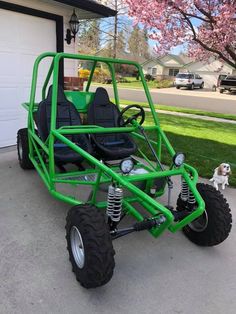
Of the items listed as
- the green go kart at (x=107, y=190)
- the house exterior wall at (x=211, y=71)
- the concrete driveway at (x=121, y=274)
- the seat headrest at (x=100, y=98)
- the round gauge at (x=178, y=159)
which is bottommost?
the concrete driveway at (x=121, y=274)

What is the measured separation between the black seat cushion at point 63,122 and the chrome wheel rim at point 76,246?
1.10 metres

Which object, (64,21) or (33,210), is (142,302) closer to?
(33,210)

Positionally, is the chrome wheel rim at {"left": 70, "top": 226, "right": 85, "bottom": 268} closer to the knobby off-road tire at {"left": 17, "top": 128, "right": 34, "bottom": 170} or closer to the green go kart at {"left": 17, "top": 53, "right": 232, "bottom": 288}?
the green go kart at {"left": 17, "top": 53, "right": 232, "bottom": 288}

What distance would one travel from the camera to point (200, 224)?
269 centimetres

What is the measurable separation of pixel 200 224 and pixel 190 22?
5.16 m

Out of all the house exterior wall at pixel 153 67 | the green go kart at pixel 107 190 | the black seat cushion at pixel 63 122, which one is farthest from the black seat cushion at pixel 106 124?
the house exterior wall at pixel 153 67

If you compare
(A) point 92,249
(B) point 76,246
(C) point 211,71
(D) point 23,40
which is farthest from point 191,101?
(C) point 211,71

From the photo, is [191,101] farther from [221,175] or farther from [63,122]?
[63,122]

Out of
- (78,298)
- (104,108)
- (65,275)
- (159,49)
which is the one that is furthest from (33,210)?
(159,49)

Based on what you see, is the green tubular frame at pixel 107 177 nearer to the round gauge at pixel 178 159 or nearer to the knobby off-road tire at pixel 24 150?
the round gauge at pixel 178 159

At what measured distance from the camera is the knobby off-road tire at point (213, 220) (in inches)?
98.7

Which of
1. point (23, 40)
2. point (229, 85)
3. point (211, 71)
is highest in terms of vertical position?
point (211, 71)

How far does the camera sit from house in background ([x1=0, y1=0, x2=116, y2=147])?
5191 mm

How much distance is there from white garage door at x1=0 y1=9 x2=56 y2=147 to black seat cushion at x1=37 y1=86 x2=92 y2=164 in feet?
6.64
